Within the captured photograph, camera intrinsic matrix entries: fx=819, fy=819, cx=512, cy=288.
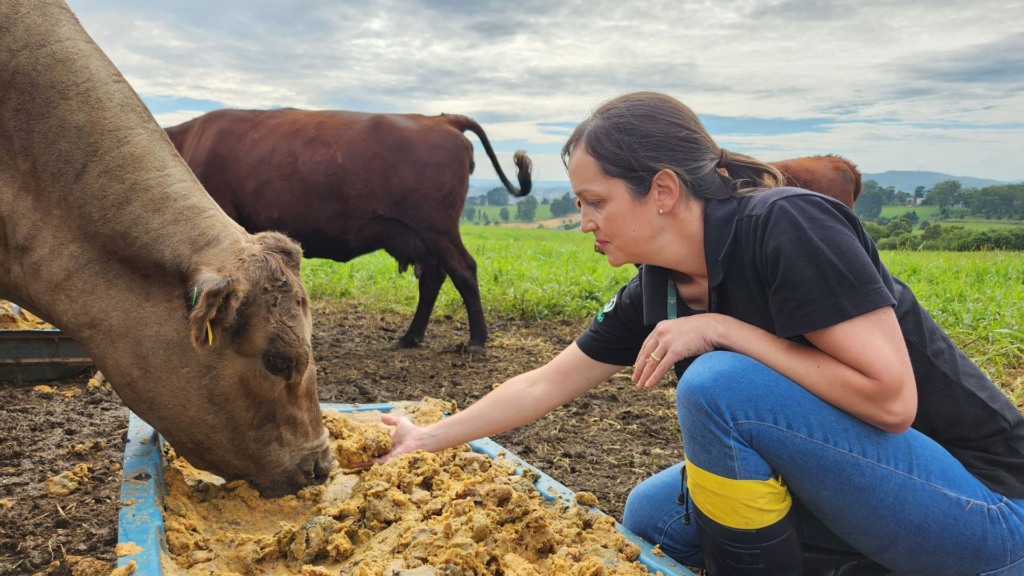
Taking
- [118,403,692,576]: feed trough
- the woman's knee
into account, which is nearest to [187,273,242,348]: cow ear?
[118,403,692,576]: feed trough

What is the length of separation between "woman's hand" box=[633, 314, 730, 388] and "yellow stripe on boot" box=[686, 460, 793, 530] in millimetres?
289

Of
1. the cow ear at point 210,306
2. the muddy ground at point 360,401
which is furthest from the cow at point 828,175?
the cow ear at point 210,306

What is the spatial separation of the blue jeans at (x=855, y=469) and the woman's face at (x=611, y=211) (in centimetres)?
40

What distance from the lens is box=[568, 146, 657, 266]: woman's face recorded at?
7.50 ft

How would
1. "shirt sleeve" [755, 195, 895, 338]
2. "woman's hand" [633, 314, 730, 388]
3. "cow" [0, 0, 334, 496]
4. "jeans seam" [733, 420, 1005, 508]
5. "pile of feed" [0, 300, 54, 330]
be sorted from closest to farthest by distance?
"shirt sleeve" [755, 195, 895, 338], "jeans seam" [733, 420, 1005, 508], "woman's hand" [633, 314, 730, 388], "cow" [0, 0, 334, 496], "pile of feed" [0, 300, 54, 330]

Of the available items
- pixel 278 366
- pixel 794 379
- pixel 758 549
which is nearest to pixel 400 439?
pixel 278 366

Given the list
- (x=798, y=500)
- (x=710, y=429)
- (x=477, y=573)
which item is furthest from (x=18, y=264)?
(x=798, y=500)

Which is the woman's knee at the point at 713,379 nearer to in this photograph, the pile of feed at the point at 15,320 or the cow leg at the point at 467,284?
the cow leg at the point at 467,284

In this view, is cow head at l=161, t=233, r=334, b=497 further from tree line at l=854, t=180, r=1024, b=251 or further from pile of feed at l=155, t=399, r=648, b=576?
tree line at l=854, t=180, r=1024, b=251

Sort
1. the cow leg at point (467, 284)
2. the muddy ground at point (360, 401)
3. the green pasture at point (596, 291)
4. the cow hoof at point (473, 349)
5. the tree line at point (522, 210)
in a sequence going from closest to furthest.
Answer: the muddy ground at point (360, 401), the green pasture at point (596, 291), the cow hoof at point (473, 349), the cow leg at point (467, 284), the tree line at point (522, 210)

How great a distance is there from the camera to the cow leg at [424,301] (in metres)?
6.65

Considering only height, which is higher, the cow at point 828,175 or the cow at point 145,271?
the cow at point 145,271

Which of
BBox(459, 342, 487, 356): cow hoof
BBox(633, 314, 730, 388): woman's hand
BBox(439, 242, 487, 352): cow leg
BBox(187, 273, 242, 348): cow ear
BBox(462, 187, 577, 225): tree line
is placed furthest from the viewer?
BBox(462, 187, 577, 225): tree line

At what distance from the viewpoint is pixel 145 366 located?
2.76 meters
